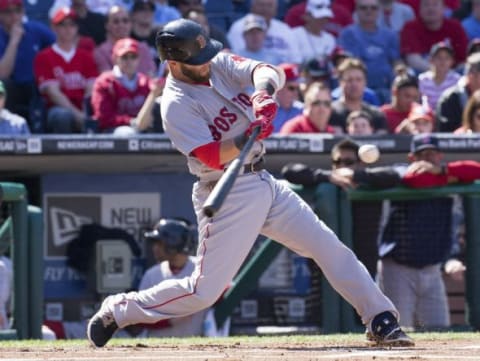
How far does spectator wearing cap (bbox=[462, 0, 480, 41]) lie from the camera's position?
12680mm

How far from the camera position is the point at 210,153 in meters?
5.23

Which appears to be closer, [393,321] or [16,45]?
[393,321]

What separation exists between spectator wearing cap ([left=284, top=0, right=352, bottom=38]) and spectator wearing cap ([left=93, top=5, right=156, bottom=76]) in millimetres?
1958

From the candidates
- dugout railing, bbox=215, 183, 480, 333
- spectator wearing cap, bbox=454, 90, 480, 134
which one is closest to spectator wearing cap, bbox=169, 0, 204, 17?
spectator wearing cap, bbox=454, 90, 480, 134

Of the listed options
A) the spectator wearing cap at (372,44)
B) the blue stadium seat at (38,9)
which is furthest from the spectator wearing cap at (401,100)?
the blue stadium seat at (38,9)

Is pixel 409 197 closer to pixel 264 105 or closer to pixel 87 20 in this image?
pixel 264 105

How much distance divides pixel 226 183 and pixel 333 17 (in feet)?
25.9

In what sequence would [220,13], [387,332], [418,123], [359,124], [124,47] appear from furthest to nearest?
[220,13]
[124,47]
[418,123]
[359,124]
[387,332]

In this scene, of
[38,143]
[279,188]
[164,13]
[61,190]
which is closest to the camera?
[279,188]

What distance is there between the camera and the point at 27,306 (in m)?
7.67

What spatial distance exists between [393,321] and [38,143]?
3.89 m

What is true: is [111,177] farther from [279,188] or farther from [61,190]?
[279,188]

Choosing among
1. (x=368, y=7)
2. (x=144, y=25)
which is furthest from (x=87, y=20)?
(x=368, y=7)

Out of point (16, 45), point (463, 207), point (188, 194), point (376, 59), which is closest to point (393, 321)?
point (463, 207)
